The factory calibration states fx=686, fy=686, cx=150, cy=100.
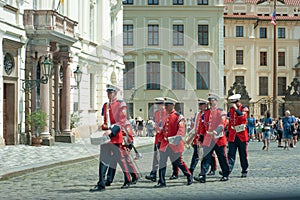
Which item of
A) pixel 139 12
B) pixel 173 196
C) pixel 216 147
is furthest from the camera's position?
pixel 139 12

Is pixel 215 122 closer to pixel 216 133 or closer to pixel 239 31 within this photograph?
pixel 216 133

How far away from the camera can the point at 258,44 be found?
76062 millimetres

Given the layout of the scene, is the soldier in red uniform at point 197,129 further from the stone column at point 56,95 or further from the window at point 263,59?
the window at point 263,59

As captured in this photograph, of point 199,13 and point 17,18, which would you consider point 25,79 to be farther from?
point 199,13

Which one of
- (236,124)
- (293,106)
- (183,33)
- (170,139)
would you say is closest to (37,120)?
(236,124)

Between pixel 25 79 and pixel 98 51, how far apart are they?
1099 cm

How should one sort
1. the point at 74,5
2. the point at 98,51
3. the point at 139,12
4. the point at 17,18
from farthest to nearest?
the point at 139,12, the point at 98,51, the point at 74,5, the point at 17,18

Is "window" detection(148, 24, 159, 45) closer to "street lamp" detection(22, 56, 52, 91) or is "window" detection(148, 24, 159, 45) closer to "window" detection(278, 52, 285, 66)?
"window" detection(278, 52, 285, 66)

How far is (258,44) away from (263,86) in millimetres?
4695

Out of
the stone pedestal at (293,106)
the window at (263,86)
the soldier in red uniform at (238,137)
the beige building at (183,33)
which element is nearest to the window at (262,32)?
the window at (263,86)

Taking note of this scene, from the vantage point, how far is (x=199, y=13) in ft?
205

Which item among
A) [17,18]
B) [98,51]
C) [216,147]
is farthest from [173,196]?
[98,51]

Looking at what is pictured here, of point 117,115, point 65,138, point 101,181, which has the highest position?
point 117,115

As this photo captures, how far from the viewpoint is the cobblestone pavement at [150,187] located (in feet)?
37.9
